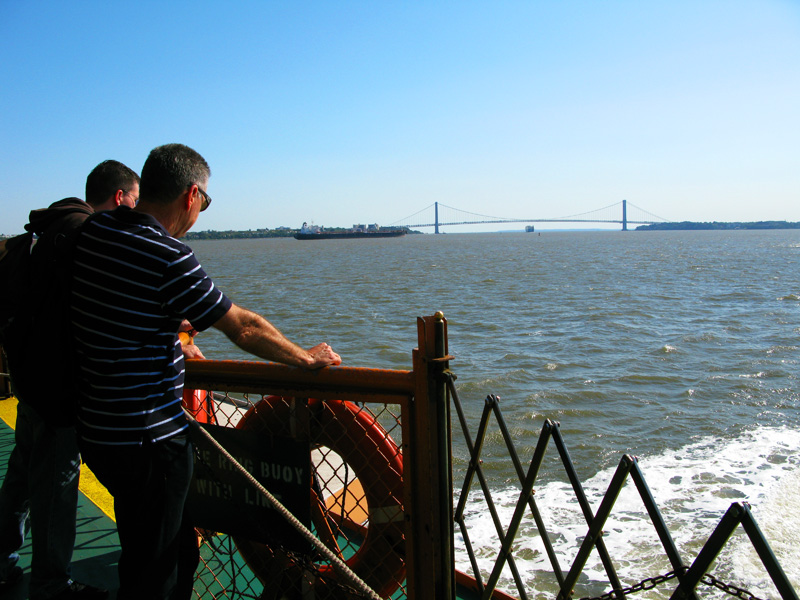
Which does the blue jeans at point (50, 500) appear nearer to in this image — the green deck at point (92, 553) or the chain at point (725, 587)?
the green deck at point (92, 553)

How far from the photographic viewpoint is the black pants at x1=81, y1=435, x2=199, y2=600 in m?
1.73

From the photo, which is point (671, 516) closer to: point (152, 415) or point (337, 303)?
point (152, 415)

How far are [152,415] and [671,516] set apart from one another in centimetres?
518

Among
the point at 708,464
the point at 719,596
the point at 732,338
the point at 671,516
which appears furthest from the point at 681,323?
the point at 719,596

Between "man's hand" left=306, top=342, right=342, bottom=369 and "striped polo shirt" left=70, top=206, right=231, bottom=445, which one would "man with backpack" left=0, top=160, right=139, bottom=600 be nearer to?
"striped polo shirt" left=70, top=206, right=231, bottom=445

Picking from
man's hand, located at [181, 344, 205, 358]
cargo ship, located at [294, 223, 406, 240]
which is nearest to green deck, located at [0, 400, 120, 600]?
man's hand, located at [181, 344, 205, 358]

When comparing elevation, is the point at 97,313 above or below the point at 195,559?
above

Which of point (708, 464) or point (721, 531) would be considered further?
point (708, 464)

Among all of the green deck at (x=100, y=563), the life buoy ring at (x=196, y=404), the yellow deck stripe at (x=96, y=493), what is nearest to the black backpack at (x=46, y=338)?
the life buoy ring at (x=196, y=404)

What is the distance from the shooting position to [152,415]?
1.75 meters

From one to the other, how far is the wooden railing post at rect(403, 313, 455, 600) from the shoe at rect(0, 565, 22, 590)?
178 cm

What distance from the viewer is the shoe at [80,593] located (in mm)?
2326

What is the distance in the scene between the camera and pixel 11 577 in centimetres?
264

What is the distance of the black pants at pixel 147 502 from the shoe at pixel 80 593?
69cm
